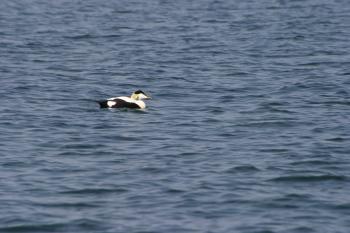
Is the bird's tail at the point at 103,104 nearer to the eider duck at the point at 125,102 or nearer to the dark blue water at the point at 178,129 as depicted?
the eider duck at the point at 125,102

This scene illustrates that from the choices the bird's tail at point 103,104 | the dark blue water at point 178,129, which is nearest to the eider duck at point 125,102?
the bird's tail at point 103,104

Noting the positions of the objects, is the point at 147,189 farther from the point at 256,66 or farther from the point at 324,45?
the point at 324,45

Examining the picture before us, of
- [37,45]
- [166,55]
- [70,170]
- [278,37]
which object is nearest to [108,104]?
[70,170]

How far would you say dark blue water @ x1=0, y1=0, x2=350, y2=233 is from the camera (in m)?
17.2

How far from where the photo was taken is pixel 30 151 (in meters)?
21.8

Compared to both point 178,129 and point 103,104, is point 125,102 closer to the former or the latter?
point 103,104

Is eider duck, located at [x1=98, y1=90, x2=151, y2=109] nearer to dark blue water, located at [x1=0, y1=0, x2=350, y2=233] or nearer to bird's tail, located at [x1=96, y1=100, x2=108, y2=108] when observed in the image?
bird's tail, located at [x1=96, y1=100, x2=108, y2=108]

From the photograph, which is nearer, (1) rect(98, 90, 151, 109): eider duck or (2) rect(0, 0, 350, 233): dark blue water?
(2) rect(0, 0, 350, 233): dark blue water

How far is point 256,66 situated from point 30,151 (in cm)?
1438

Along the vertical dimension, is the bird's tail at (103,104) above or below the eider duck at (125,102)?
below

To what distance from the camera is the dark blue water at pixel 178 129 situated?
1720 cm

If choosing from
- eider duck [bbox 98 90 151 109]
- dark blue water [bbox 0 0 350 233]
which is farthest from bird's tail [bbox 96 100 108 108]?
dark blue water [bbox 0 0 350 233]

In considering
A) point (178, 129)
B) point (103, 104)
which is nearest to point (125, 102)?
point (103, 104)

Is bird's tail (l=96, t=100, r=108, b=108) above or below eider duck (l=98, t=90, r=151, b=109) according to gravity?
below
